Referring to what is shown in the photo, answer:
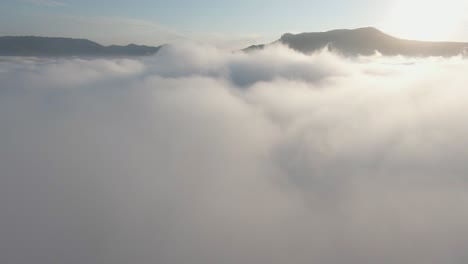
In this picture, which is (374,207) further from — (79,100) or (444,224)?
(79,100)

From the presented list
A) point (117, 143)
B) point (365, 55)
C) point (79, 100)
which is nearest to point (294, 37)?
point (365, 55)

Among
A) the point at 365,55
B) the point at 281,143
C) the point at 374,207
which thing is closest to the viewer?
the point at 374,207

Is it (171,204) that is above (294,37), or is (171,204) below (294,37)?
below

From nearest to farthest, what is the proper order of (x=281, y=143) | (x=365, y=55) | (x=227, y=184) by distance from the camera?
(x=227, y=184) → (x=281, y=143) → (x=365, y=55)

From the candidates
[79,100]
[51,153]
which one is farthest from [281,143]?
[79,100]

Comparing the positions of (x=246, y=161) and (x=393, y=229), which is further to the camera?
(x=246, y=161)

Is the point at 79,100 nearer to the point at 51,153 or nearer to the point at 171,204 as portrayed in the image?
the point at 51,153

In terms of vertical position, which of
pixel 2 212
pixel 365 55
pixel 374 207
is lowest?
pixel 2 212
